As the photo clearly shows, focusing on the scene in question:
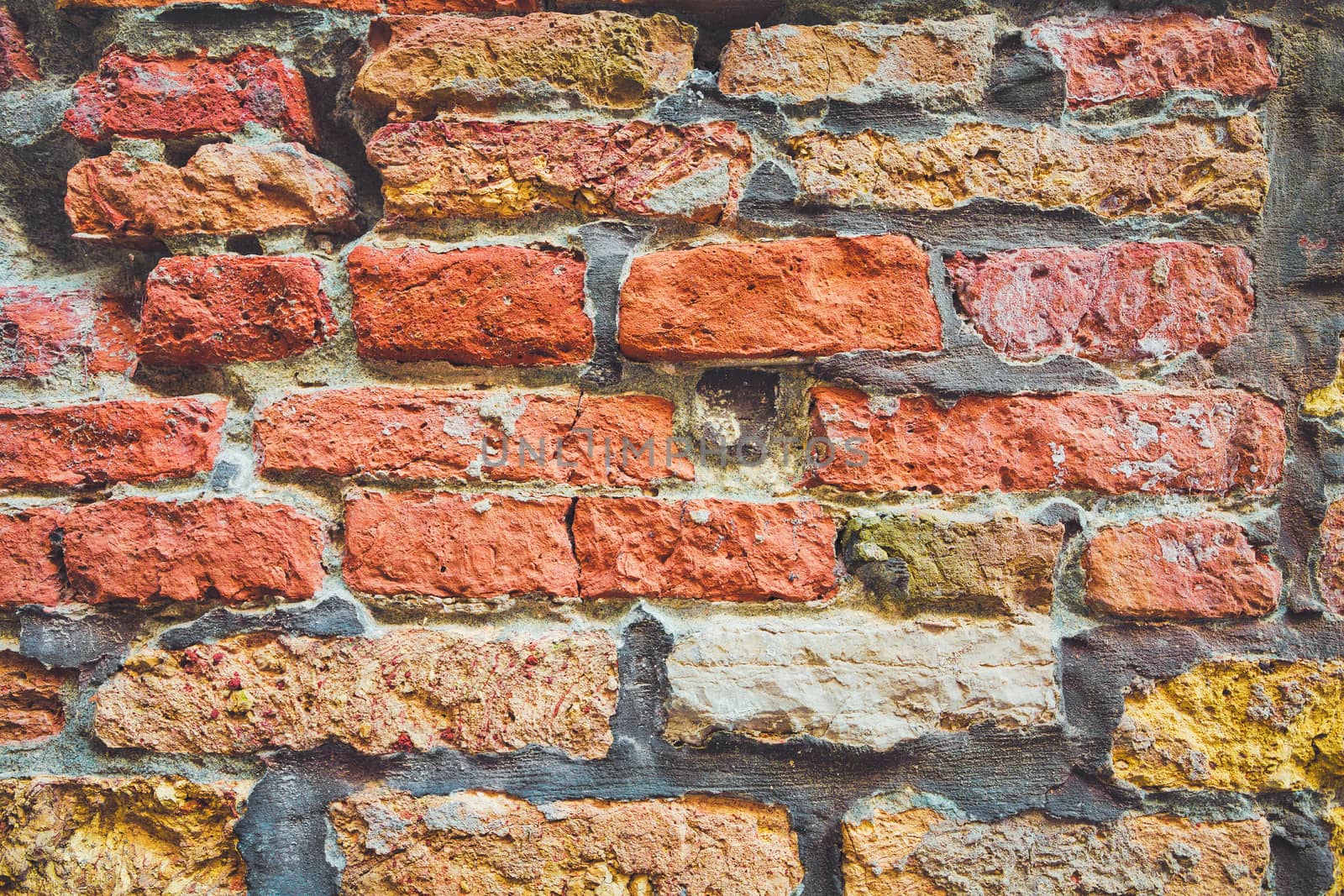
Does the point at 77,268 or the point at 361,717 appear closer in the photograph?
the point at 361,717

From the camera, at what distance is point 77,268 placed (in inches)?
28.7

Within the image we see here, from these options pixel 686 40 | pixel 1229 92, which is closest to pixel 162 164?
pixel 686 40

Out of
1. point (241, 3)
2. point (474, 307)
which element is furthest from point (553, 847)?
point (241, 3)

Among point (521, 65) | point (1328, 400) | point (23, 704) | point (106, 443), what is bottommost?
point (23, 704)

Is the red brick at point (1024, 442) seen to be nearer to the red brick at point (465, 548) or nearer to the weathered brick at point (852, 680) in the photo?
the weathered brick at point (852, 680)

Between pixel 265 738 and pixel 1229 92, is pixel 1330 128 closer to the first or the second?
pixel 1229 92

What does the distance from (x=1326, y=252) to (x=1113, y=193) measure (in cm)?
20

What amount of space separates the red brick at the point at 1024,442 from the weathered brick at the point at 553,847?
31 cm

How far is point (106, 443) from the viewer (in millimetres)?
641

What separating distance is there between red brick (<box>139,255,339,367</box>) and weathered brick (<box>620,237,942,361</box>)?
0.94 feet

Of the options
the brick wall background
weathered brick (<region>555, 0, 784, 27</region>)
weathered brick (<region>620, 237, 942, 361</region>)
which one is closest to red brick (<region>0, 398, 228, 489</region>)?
the brick wall background

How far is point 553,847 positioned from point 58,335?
2.12ft

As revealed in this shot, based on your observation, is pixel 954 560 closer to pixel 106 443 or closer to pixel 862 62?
pixel 862 62

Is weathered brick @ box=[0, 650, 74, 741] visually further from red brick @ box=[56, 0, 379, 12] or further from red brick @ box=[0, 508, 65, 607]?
red brick @ box=[56, 0, 379, 12]
